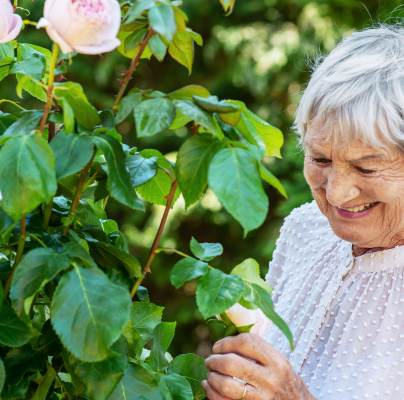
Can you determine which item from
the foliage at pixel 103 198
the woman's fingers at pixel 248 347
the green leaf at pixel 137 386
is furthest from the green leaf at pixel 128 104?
the woman's fingers at pixel 248 347

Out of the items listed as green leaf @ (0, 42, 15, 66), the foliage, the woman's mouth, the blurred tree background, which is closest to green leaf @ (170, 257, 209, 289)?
the foliage

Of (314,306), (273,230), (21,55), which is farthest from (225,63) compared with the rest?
(21,55)

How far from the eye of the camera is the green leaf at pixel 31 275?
1130 millimetres

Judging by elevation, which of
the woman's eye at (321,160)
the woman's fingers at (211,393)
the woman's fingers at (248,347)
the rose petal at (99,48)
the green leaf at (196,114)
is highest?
the rose petal at (99,48)

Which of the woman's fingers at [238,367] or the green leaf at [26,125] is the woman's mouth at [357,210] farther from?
the green leaf at [26,125]

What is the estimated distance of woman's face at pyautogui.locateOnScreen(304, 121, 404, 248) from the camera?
5.60 feet

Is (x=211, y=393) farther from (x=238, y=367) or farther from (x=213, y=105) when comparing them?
(x=213, y=105)

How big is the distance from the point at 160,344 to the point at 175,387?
106 mm

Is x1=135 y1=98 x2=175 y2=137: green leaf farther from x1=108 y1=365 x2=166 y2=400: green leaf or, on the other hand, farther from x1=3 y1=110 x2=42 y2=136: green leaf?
x1=108 y1=365 x2=166 y2=400: green leaf

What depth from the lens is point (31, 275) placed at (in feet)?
3.72

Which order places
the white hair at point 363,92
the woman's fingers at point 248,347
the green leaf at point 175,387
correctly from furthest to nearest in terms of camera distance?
the white hair at point 363,92 < the woman's fingers at point 248,347 < the green leaf at point 175,387

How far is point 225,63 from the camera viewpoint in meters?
5.18

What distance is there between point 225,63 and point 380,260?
3.37m

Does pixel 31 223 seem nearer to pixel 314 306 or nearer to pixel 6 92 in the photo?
pixel 314 306
